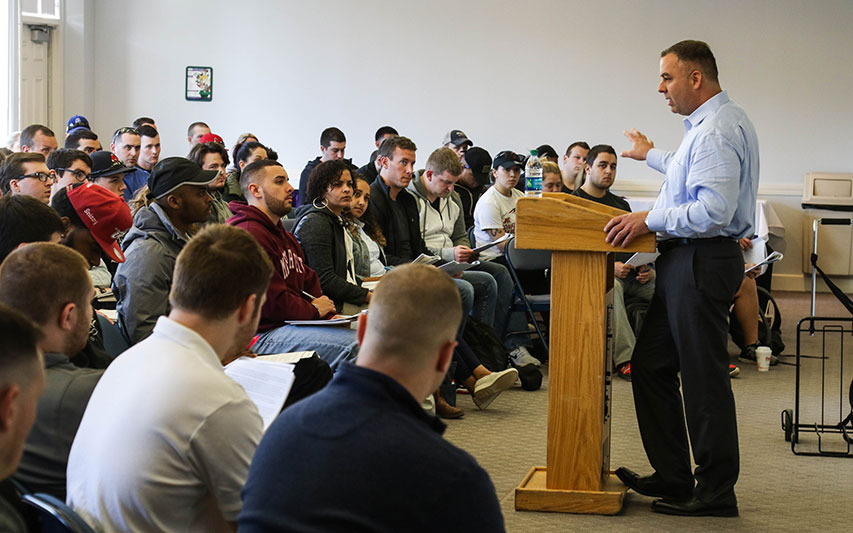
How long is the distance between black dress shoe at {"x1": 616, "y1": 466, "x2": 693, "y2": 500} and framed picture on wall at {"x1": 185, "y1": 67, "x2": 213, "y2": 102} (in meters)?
8.82

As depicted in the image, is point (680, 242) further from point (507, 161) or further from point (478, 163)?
point (478, 163)

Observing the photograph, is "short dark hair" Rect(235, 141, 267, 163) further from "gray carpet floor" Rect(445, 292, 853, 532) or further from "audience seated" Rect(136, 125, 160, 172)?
"gray carpet floor" Rect(445, 292, 853, 532)

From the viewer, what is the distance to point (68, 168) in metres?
5.18

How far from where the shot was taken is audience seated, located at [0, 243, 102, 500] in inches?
75.3

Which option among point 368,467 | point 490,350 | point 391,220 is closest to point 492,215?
point 391,220

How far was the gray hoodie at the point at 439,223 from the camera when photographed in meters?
6.20

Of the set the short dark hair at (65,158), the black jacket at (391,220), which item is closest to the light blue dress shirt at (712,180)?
the black jacket at (391,220)

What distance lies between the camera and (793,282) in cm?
1055

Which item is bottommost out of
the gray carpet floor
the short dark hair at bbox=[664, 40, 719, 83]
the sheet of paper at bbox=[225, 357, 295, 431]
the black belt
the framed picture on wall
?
the gray carpet floor

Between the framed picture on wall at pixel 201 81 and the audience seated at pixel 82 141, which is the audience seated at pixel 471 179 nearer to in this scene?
the audience seated at pixel 82 141

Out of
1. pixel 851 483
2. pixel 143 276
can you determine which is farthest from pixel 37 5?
pixel 851 483

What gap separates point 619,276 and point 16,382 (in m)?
5.33

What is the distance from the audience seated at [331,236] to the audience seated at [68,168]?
4.49 ft

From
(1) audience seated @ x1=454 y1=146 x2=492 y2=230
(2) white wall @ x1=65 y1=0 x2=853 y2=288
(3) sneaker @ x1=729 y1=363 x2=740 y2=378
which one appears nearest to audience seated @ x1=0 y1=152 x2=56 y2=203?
(1) audience seated @ x1=454 y1=146 x2=492 y2=230
